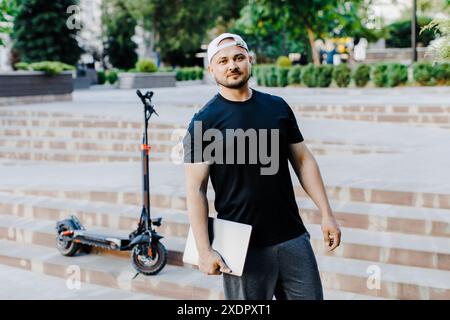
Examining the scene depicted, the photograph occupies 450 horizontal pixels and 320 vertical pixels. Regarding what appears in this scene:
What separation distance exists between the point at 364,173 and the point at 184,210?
209 cm

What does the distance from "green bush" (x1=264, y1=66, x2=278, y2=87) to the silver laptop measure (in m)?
20.5

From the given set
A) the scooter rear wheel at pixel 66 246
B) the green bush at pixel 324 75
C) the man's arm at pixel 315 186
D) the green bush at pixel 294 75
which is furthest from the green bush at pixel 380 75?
the man's arm at pixel 315 186

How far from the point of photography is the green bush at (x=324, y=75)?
21.0 meters

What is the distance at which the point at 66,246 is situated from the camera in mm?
5953

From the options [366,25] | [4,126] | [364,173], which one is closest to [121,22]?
[366,25]

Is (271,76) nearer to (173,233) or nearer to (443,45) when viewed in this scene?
(173,233)

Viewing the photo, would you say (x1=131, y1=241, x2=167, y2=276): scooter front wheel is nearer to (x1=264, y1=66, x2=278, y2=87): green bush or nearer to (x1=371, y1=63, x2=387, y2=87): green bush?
(x1=371, y1=63, x2=387, y2=87): green bush

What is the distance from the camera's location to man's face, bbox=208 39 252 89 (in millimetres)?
2791

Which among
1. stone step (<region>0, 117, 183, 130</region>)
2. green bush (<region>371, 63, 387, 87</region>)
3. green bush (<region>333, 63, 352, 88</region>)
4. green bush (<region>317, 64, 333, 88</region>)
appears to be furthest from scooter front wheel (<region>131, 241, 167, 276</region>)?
green bush (<region>317, 64, 333, 88</region>)

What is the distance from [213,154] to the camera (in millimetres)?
2795

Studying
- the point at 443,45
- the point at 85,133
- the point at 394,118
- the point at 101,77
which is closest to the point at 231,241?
the point at 443,45

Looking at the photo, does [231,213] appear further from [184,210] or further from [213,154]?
[184,210]

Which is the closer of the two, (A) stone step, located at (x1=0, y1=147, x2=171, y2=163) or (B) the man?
(B) the man

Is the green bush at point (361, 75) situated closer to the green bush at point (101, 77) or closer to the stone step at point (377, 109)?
the stone step at point (377, 109)
